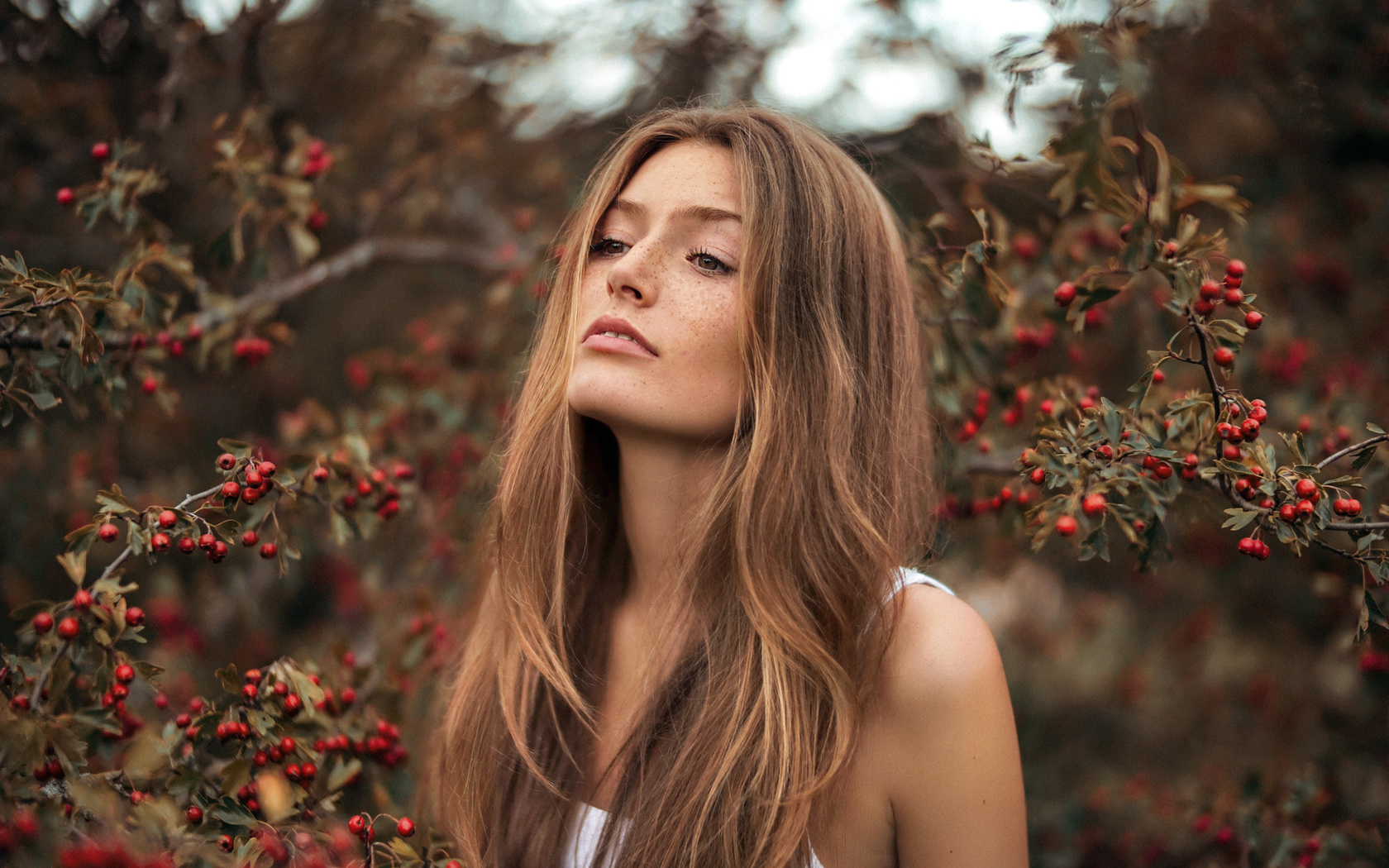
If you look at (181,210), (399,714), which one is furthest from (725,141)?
(181,210)

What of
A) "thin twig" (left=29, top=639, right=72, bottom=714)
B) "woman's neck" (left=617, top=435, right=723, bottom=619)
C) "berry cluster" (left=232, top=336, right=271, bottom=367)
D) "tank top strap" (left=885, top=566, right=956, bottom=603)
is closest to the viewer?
"thin twig" (left=29, top=639, right=72, bottom=714)

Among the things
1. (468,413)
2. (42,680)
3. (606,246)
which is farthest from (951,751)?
(468,413)

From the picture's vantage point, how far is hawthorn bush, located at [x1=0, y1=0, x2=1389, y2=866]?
132 cm

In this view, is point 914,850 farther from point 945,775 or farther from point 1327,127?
point 1327,127

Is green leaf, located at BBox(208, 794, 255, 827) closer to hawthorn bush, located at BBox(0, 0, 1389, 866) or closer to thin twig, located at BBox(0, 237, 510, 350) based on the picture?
hawthorn bush, located at BBox(0, 0, 1389, 866)

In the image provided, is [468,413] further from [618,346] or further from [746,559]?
[746,559]

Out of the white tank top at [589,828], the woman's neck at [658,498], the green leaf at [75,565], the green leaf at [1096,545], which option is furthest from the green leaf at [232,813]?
the green leaf at [1096,545]

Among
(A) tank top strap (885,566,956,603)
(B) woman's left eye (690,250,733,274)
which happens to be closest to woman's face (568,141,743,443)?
(B) woman's left eye (690,250,733,274)

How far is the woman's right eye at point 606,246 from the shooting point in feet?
5.60

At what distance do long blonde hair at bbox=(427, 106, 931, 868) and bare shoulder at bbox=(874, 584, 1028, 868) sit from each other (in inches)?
2.8

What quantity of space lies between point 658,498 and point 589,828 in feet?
1.97

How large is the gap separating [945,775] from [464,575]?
1671mm

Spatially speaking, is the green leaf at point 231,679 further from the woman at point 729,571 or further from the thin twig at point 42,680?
the woman at point 729,571

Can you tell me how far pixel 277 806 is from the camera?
120 cm
